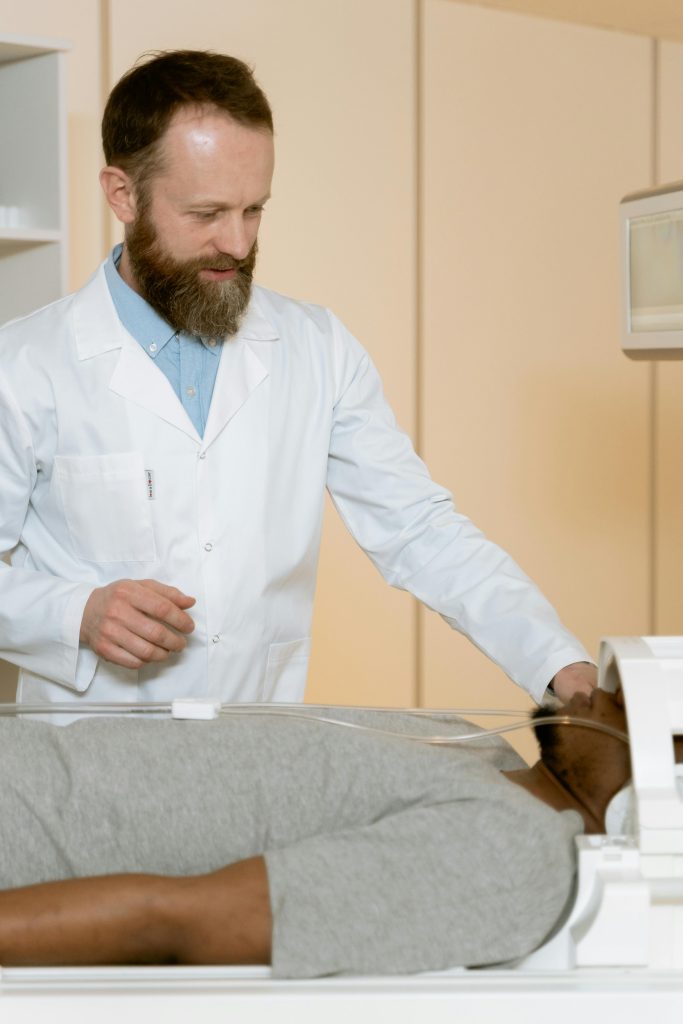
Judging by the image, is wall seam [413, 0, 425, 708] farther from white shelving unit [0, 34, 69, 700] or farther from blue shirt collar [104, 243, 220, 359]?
blue shirt collar [104, 243, 220, 359]

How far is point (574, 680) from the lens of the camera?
4.86ft

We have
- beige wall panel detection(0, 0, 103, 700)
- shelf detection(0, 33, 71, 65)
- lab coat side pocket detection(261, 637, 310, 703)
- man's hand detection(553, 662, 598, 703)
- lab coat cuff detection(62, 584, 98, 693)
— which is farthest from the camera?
beige wall panel detection(0, 0, 103, 700)

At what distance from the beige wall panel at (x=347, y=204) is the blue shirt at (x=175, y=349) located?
1289mm

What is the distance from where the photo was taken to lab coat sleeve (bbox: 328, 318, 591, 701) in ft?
5.14

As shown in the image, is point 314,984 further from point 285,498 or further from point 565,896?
point 285,498

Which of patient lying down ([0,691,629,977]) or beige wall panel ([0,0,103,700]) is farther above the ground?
beige wall panel ([0,0,103,700])

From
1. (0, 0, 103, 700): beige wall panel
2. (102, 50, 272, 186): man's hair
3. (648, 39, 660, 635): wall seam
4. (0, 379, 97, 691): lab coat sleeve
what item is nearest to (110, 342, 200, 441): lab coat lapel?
(0, 379, 97, 691): lab coat sleeve

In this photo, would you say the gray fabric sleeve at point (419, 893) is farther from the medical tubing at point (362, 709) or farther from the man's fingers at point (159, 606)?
the man's fingers at point (159, 606)

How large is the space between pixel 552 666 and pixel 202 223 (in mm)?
758

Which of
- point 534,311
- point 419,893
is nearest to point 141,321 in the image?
point 419,893

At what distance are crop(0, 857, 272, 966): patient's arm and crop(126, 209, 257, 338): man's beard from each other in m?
0.90

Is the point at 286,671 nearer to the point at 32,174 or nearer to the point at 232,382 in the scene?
the point at 232,382

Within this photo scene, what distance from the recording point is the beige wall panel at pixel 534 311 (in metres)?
3.34

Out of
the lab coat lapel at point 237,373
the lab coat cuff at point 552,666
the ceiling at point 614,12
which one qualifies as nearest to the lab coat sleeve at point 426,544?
the lab coat cuff at point 552,666
